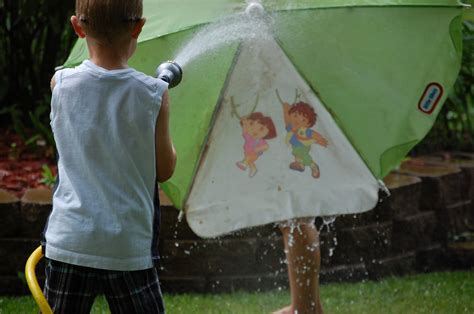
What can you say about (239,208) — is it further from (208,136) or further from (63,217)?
(63,217)

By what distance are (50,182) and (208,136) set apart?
188 centimetres

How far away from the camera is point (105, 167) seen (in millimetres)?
2609

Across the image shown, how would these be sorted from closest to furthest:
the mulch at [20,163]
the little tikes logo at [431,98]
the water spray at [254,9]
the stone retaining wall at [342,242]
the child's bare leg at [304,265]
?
the water spray at [254,9] < the little tikes logo at [431,98] < the child's bare leg at [304,265] < the stone retaining wall at [342,242] < the mulch at [20,163]

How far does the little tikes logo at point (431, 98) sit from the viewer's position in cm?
345

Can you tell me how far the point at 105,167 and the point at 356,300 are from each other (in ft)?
8.13

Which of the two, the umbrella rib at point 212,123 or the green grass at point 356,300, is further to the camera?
the green grass at point 356,300

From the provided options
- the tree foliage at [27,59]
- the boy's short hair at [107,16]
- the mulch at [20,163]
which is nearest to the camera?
the boy's short hair at [107,16]

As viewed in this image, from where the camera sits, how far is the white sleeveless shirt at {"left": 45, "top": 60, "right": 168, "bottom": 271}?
2.61 metres

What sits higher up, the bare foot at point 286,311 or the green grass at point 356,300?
the bare foot at point 286,311

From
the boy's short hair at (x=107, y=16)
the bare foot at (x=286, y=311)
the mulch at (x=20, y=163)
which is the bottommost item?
the mulch at (x=20, y=163)

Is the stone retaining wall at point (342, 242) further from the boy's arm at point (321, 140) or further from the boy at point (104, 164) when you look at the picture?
the boy at point (104, 164)

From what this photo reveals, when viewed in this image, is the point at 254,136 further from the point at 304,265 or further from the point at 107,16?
the point at 107,16

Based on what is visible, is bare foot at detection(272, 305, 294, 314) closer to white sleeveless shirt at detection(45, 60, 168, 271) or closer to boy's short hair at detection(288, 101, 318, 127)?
boy's short hair at detection(288, 101, 318, 127)

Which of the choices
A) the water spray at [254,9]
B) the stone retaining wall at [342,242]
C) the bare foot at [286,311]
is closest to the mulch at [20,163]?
the stone retaining wall at [342,242]
